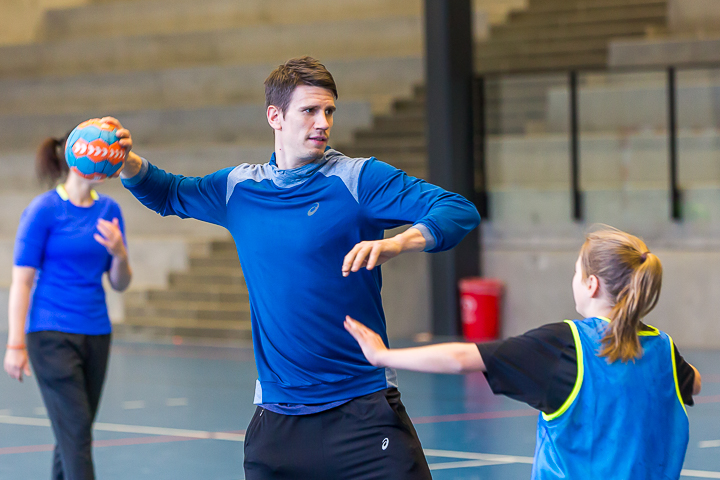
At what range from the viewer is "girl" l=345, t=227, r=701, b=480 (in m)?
2.54

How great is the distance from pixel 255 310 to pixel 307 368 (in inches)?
11.0

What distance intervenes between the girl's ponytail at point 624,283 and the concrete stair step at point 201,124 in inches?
454

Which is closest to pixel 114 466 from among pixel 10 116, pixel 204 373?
pixel 204 373

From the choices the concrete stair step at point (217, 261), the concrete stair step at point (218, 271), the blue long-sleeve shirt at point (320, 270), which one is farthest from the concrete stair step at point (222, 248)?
the blue long-sleeve shirt at point (320, 270)

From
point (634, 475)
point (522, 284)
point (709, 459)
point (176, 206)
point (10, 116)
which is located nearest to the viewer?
point (634, 475)

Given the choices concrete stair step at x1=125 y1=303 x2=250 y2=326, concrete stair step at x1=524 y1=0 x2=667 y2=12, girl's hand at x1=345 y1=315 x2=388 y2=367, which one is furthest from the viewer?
concrete stair step at x1=524 y1=0 x2=667 y2=12

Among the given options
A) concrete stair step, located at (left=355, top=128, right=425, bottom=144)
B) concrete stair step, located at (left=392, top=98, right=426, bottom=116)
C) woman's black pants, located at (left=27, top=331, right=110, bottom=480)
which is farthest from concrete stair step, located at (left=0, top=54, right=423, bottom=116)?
woman's black pants, located at (left=27, top=331, right=110, bottom=480)

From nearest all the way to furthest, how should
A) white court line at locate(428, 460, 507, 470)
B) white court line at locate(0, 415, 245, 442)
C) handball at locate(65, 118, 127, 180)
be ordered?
handball at locate(65, 118, 127, 180) < white court line at locate(428, 460, 507, 470) < white court line at locate(0, 415, 245, 442)

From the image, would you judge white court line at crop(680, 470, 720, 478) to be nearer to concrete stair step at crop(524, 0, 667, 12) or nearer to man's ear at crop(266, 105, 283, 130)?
man's ear at crop(266, 105, 283, 130)

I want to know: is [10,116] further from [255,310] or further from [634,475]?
[634,475]

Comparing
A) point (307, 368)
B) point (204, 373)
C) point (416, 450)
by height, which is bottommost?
point (204, 373)

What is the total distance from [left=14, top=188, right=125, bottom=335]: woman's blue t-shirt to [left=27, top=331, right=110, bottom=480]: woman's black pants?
0.06 meters

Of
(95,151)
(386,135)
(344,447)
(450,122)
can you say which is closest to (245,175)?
(95,151)

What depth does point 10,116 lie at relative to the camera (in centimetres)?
1655
